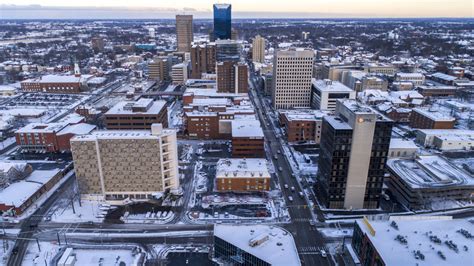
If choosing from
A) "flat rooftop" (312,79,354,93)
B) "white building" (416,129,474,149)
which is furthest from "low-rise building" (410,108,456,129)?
"flat rooftop" (312,79,354,93)

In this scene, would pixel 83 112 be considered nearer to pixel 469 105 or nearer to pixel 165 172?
pixel 165 172

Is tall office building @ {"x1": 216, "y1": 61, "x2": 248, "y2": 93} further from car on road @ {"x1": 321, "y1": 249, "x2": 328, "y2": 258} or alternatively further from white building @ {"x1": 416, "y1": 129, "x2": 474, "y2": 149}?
car on road @ {"x1": 321, "y1": 249, "x2": 328, "y2": 258}

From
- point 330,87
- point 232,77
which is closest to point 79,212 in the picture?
point 232,77

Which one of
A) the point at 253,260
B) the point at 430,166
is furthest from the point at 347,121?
the point at 253,260

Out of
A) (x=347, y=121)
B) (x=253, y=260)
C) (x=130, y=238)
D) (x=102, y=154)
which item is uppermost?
(x=347, y=121)

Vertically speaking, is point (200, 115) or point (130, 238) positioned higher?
point (200, 115)

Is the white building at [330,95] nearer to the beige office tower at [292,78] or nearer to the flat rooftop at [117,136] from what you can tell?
the beige office tower at [292,78]

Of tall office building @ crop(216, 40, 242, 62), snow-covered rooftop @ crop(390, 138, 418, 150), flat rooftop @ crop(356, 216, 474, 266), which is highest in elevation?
tall office building @ crop(216, 40, 242, 62)

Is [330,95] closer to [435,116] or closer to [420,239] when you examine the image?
[435,116]
